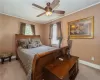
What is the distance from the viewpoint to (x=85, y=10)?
2.79 m

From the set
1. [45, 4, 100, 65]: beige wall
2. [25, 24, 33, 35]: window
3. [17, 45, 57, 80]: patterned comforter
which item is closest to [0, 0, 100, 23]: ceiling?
[45, 4, 100, 65]: beige wall

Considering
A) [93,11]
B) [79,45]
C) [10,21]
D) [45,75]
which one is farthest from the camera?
[10,21]

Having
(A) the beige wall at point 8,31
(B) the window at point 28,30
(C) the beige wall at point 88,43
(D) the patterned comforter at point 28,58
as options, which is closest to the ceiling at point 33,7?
(C) the beige wall at point 88,43

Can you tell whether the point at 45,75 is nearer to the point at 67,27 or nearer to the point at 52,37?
the point at 67,27

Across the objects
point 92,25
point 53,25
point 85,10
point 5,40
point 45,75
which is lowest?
point 45,75

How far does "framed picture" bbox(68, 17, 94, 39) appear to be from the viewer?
2626 mm

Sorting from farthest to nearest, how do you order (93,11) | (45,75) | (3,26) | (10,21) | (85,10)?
(10,21), (3,26), (85,10), (93,11), (45,75)

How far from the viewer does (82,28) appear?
288 cm

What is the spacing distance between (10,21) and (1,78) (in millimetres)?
2807

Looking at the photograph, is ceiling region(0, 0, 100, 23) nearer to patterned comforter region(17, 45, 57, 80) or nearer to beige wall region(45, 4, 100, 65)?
beige wall region(45, 4, 100, 65)

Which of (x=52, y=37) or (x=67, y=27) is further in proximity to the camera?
(x=52, y=37)

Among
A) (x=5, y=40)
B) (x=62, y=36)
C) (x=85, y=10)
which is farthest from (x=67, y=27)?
(x=5, y=40)

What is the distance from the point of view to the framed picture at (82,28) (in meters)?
2.63

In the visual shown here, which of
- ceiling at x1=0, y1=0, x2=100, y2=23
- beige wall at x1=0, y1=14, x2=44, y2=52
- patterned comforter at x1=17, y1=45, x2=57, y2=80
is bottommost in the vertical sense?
patterned comforter at x1=17, y1=45, x2=57, y2=80
